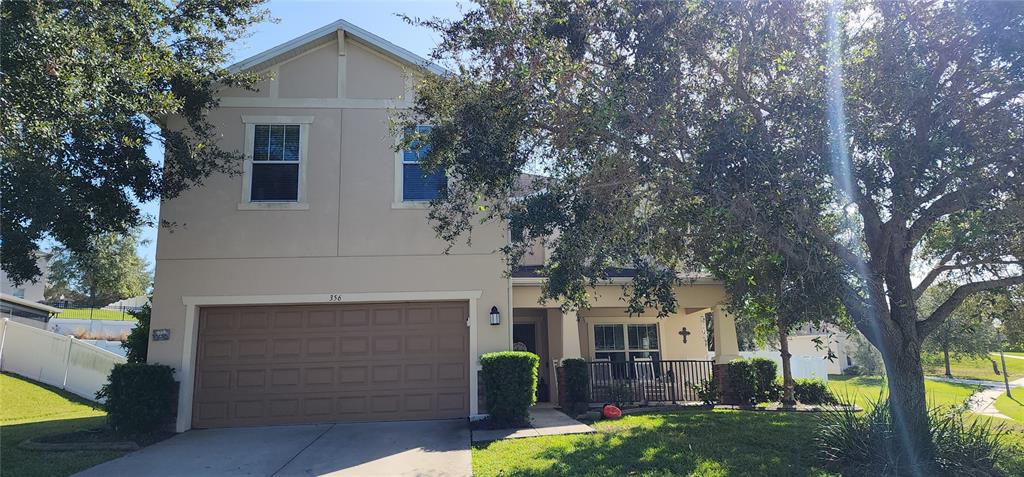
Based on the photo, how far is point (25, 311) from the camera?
21172mm

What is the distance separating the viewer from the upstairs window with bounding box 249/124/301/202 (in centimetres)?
1123

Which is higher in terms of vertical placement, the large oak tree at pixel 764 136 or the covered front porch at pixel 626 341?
the large oak tree at pixel 764 136

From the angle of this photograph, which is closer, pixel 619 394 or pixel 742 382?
pixel 619 394

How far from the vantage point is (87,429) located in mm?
9844

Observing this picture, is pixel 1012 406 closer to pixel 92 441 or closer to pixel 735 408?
pixel 735 408

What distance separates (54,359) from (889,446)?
18.1 metres

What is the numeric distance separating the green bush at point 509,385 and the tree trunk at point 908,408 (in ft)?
17.2

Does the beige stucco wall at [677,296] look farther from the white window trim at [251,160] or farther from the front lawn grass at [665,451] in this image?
the white window trim at [251,160]

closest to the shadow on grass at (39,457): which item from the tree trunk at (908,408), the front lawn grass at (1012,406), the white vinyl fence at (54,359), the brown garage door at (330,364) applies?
the brown garage door at (330,364)

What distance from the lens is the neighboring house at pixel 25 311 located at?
787 inches

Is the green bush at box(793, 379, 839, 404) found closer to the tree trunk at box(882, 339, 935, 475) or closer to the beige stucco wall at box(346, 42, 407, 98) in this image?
the tree trunk at box(882, 339, 935, 475)

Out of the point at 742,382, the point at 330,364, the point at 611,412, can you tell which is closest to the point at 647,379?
the point at 742,382

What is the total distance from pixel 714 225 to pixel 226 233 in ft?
28.1

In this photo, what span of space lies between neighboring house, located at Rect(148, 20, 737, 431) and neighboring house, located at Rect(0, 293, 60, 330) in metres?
14.1
